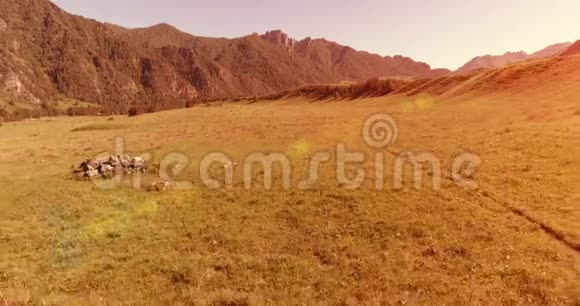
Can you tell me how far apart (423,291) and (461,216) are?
28.2 ft

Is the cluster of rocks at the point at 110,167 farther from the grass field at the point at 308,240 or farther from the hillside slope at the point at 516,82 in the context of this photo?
the hillside slope at the point at 516,82

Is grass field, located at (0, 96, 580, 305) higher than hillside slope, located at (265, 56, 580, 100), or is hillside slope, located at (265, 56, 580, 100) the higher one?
hillside slope, located at (265, 56, 580, 100)

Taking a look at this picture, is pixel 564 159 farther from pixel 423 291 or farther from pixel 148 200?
pixel 148 200

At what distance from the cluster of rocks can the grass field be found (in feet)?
4.99

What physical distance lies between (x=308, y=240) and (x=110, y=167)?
2193 centimetres

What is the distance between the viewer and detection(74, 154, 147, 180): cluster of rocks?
34875mm

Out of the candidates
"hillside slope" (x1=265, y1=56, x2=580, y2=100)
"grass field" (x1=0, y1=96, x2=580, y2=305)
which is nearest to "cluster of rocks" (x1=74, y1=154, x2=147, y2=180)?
"grass field" (x1=0, y1=96, x2=580, y2=305)

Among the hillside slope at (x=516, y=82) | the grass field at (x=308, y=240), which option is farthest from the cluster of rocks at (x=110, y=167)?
the hillside slope at (x=516, y=82)

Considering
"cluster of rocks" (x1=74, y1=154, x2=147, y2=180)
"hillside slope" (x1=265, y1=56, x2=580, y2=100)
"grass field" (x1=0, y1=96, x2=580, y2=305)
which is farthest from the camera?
"hillside slope" (x1=265, y1=56, x2=580, y2=100)

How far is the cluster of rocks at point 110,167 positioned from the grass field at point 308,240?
152cm

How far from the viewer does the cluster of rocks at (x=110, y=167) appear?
34.9 meters

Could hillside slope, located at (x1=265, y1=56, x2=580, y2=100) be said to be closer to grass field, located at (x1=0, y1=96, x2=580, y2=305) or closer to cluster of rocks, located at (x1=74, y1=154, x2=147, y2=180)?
grass field, located at (x1=0, y1=96, x2=580, y2=305)

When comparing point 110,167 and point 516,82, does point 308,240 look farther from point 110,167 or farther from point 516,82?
point 516,82

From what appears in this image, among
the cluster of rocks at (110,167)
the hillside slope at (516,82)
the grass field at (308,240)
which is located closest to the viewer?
the grass field at (308,240)
